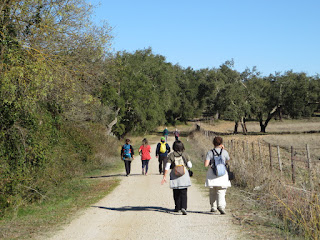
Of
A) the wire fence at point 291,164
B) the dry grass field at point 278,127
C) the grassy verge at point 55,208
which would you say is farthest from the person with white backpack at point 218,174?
the dry grass field at point 278,127

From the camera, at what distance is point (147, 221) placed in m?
9.18

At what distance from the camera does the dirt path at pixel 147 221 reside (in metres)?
7.98

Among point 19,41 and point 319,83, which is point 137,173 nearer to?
point 19,41

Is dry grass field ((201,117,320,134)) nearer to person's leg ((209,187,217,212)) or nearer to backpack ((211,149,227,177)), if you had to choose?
person's leg ((209,187,217,212))

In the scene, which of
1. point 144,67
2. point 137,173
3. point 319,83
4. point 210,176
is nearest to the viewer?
point 210,176

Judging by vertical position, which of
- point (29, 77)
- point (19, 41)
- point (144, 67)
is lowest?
point (29, 77)

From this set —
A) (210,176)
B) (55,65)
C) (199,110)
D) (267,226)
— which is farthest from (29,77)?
(199,110)

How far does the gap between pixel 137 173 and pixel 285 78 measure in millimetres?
44687

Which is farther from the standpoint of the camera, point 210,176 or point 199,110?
point 199,110

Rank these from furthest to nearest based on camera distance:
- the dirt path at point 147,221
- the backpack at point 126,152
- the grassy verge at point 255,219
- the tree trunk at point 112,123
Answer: the tree trunk at point 112,123, the backpack at point 126,152, the dirt path at point 147,221, the grassy verge at point 255,219

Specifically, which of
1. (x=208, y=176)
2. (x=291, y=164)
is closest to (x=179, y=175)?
(x=208, y=176)

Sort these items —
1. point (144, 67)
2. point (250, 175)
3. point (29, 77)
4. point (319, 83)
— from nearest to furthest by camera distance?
point (29, 77) < point (250, 175) < point (144, 67) < point (319, 83)

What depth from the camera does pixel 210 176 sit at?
950cm

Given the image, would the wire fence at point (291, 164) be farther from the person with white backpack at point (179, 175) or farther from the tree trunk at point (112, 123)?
the tree trunk at point (112, 123)
